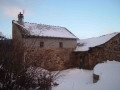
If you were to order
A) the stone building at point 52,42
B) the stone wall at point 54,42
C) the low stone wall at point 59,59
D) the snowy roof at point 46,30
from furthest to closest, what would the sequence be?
1. the low stone wall at point 59,59
2. the snowy roof at point 46,30
3. the stone building at point 52,42
4. the stone wall at point 54,42

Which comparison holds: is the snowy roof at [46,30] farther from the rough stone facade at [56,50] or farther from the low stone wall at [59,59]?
the low stone wall at [59,59]

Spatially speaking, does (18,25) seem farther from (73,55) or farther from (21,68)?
(21,68)

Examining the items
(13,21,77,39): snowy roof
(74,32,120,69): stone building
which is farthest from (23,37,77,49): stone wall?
(74,32,120,69): stone building

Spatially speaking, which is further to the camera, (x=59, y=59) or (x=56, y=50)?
(x=59, y=59)

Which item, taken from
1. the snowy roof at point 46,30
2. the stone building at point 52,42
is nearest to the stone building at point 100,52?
the stone building at point 52,42

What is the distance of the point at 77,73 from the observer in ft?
61.8

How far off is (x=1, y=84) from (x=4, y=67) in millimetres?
649

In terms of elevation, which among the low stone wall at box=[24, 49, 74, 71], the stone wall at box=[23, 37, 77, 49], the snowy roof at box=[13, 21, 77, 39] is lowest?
the low stone wall at box=[24, 49, 74, 71]

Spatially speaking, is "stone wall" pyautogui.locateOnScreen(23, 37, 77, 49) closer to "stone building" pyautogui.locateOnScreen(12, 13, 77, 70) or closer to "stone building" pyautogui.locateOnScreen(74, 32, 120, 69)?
"stone building" pyautogui.locateOnScreen(12, 13, 77, 70)

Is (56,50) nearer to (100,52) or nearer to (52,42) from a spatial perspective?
(52,42)

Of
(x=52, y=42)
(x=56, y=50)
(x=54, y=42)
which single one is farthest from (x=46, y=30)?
(x=56, y=50)

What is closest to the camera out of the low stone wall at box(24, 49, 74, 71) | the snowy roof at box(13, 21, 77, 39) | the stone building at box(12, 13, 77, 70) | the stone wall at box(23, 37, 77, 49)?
the stone wall at box(23, 37, 77, 49)

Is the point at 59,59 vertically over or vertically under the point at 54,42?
under

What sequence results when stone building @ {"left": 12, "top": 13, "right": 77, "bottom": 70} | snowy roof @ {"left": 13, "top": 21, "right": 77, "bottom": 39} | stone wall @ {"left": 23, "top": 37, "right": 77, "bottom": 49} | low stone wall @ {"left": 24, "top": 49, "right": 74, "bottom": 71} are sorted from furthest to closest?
low stone wall @ {"left": 24, "top": 49, "right": 74, "bottom": 71}, snowy roof @ {"left": 13, "top": 21, "right": 77, "bottom": 39}, stone building @ {"left": 12, "top": 13, "right": 77, "bottom": 70}, stone wall @ {"left": 23, "top": 37, "right": 77, "bottom": 49}
